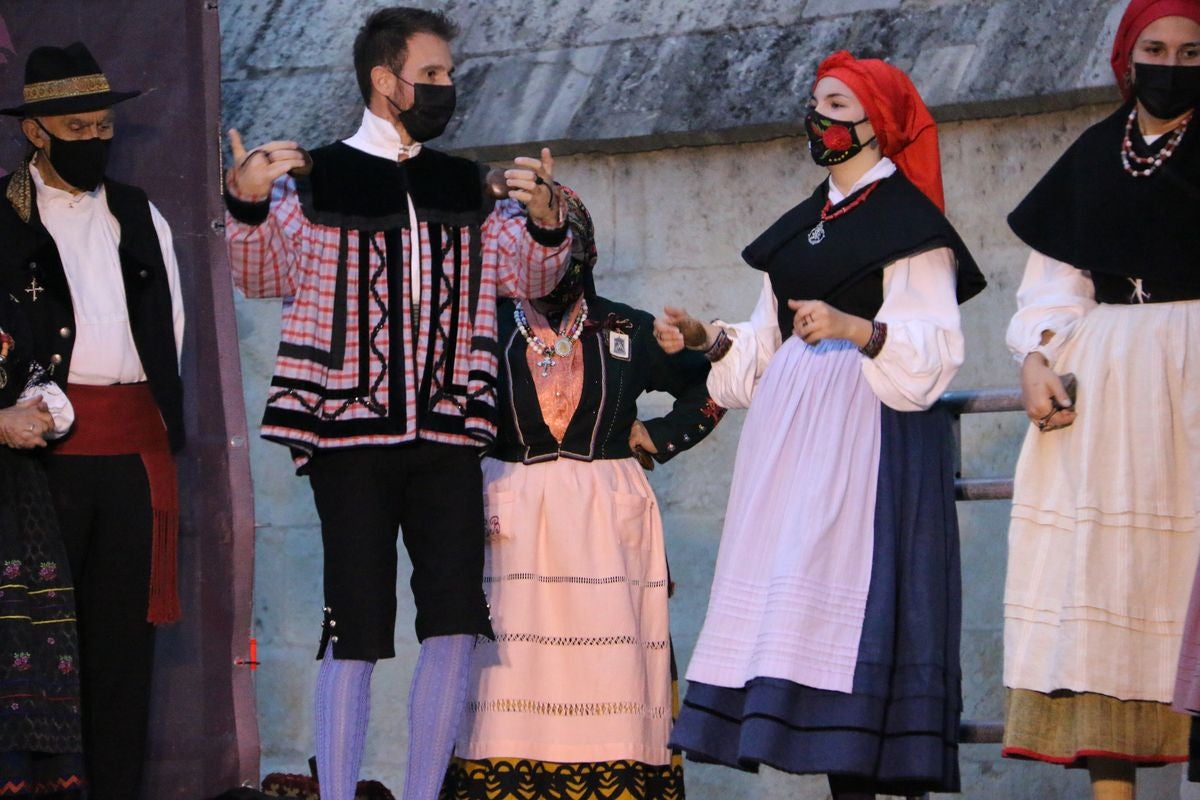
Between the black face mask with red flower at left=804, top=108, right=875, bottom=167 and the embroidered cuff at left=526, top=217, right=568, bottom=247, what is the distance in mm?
685

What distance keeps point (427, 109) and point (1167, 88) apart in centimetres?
185

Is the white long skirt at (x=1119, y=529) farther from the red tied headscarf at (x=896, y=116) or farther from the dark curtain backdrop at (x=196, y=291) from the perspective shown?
the dark curtain backdrop at (x=196, y=291)

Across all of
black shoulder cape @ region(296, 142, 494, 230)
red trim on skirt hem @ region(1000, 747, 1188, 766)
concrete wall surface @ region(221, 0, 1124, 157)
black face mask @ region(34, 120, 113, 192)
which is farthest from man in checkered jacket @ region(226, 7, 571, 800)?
concrete wall surface @ region(221, 0, 1124, 157)

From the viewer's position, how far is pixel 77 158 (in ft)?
20.6

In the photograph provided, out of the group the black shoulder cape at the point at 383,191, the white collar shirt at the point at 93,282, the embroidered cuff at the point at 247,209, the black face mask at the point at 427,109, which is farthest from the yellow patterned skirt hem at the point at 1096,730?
the white collar shirt at the point at 93,282

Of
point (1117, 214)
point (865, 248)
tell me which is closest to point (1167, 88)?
A: point (1117, 214)

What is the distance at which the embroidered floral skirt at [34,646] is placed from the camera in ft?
19.4

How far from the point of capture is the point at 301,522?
7980 millimetres

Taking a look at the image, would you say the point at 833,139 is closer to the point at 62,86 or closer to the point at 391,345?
the point at 391,345

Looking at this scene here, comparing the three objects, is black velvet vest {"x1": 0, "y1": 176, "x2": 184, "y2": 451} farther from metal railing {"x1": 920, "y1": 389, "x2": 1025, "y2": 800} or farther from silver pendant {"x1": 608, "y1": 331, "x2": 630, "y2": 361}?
metal railing {"x1": 920, "y1": 389, "x2": 1025, "y2": 800}

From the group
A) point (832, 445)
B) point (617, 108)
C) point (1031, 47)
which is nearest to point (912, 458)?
point (832, 445)

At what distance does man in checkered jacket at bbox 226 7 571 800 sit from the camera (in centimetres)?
527

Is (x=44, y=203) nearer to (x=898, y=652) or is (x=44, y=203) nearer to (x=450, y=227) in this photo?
(x=450, y=227)

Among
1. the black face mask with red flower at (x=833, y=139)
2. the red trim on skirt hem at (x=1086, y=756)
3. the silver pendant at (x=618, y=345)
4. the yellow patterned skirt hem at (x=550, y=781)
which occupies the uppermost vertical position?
Answer: the black face mask with red flower at (x=833, y=139)
